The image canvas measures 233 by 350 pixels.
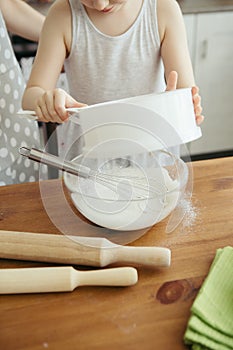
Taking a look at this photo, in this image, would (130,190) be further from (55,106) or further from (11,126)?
(11,126)

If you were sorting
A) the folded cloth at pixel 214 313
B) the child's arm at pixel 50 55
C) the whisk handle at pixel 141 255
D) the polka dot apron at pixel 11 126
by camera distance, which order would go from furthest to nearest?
the polka dot apron at pixel 11 126
the child's arm at pixel 50 55
the whisk handle at pixel 141 255
the folded cloth at pixel 214 313

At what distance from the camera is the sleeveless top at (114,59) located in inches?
38.4

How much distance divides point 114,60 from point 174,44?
0.45 ft

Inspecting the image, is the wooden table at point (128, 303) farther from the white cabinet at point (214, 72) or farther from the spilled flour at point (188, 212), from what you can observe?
the white cabinet at point (214, 72)

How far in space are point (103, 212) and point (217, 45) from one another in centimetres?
143

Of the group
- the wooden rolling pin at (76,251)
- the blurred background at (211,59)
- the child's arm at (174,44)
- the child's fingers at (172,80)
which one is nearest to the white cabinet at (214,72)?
the blurred background at (211,59)

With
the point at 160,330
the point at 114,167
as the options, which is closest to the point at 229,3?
the point at 114,167

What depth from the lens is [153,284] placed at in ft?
1.80

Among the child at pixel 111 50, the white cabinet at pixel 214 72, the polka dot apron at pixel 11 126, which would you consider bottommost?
the white cabinet at pixel 214 72

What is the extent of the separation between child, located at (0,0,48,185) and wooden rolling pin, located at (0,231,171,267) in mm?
427

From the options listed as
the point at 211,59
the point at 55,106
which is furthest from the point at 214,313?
the point at 211,59

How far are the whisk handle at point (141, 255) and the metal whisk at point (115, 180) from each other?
0.09m

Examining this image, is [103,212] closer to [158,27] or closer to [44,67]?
[44,67]

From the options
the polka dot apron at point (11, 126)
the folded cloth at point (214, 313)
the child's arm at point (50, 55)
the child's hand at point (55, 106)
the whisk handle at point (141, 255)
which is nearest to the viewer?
the folded cloth at point (214, 313)
